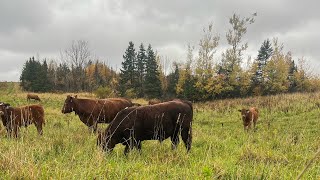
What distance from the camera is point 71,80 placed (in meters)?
77.7

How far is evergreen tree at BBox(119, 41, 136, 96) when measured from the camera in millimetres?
57844

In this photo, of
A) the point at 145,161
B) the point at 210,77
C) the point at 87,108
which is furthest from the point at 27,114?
the point at 210,77

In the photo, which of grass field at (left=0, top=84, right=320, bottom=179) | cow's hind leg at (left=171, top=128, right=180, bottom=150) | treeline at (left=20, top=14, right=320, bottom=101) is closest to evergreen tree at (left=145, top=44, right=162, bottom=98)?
treeline at (left=20, top=14, right=320, bottom=101)

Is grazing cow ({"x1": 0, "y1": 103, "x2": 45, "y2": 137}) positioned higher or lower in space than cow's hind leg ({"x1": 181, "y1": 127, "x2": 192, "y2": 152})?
higher

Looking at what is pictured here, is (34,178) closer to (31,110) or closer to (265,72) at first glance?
(31,110)

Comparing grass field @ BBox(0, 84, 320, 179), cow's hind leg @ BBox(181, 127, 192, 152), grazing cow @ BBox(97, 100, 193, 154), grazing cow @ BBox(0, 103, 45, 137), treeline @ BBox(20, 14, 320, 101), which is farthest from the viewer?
treeline @ BBox(20, 14, 320, 101)

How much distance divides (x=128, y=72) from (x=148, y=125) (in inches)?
2149

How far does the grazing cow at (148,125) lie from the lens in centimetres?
719

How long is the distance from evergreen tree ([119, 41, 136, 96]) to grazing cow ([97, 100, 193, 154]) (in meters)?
46.4

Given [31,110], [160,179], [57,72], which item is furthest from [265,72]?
[57,72]

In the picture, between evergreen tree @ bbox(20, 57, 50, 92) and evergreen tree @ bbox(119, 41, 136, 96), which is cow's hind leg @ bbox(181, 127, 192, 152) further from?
evergreen tree @ bbox(20, 57, 50, 92)

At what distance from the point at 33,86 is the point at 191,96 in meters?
35.4

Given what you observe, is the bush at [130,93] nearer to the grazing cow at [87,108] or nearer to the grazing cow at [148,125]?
the grazing cow at [87,108]

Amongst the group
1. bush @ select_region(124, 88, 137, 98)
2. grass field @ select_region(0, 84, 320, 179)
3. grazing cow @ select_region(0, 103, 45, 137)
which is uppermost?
bush @ select_region(124, 88, 137, 98)
